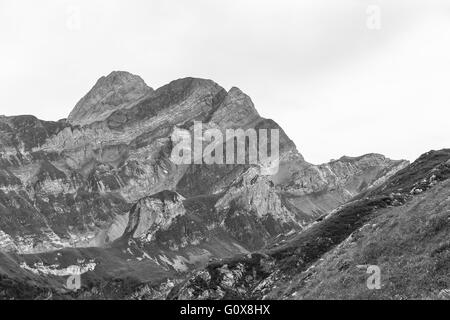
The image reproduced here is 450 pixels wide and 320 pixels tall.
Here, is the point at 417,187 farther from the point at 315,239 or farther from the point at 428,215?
the point at 428,215

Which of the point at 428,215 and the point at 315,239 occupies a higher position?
the point at 428,215

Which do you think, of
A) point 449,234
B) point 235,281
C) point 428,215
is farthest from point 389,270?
point 235,281

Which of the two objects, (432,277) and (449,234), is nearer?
(432,277)

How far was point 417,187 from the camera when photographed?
103m

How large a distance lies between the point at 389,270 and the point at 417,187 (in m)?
64.7
